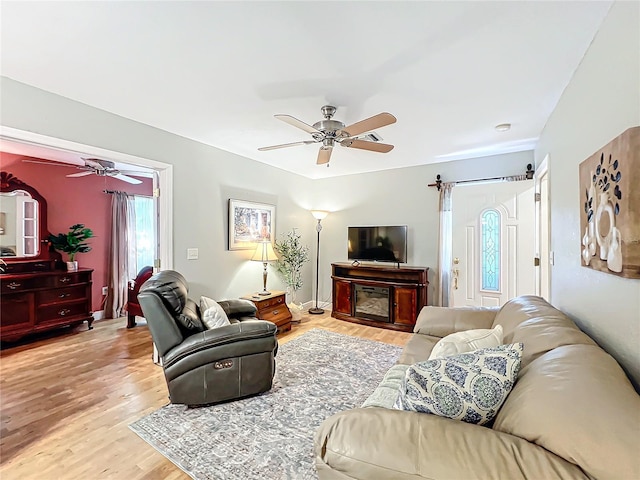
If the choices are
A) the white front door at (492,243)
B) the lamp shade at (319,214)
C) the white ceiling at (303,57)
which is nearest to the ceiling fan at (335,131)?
the white ceiling at (303,57)

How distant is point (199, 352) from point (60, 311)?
3.20 m

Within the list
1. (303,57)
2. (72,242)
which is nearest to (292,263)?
(72,242)

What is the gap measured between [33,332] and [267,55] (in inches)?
175

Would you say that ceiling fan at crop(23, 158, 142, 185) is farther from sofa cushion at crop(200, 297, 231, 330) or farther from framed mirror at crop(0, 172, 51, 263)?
sofa cushion at crop(200, 297, 231, 330)

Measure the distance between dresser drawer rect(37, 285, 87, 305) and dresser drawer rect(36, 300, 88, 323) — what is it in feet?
0.26

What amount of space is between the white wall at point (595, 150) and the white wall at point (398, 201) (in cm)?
156

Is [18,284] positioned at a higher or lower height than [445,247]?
lower

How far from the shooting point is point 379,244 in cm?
468

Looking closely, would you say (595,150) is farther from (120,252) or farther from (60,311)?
(120,252)

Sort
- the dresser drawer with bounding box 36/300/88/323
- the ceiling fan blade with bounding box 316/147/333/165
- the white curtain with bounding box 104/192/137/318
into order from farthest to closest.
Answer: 1. the white curtain with bounding box 104/192/137/318
2. the dresser drawer with bounding box 36/300/88/323
3. the ceiling fan blade with bounding box 316/147/333/165

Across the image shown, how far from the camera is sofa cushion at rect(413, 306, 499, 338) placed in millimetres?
2350

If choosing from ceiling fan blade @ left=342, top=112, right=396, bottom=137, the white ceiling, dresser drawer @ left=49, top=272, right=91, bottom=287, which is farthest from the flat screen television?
dresser drawer @ left=49, top=272, right=91, bottom=287

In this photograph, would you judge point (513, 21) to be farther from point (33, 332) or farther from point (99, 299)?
point (99, 299)

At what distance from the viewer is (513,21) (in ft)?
5.04
